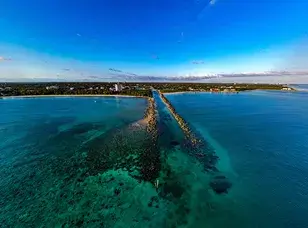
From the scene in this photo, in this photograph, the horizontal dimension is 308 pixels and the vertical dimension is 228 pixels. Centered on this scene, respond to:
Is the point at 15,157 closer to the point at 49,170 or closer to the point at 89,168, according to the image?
the point at 49,170

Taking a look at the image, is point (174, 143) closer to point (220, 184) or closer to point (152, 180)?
point (152, 180)

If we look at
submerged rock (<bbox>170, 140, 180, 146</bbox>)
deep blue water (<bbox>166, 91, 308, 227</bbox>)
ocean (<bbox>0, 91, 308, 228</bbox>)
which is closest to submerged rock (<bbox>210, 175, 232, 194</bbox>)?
ocean (<bbox>0, 91, 308, 228</bbox>)

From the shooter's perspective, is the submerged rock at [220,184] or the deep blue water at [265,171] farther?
the submerged rock at [220,184]

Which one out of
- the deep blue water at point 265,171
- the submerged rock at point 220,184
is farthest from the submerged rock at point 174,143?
the submerged rock at point 220,184

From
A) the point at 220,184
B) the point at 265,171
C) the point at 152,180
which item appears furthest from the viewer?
the point at 265,171

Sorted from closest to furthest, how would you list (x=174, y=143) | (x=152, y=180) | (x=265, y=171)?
(x=152, y=180), (x=265, y=171), (x=174, y=143)

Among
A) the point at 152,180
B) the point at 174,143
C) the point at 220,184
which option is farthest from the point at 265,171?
the point at 152,180

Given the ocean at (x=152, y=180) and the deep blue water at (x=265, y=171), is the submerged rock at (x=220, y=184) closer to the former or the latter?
the ocean at (x=152, y=180)
